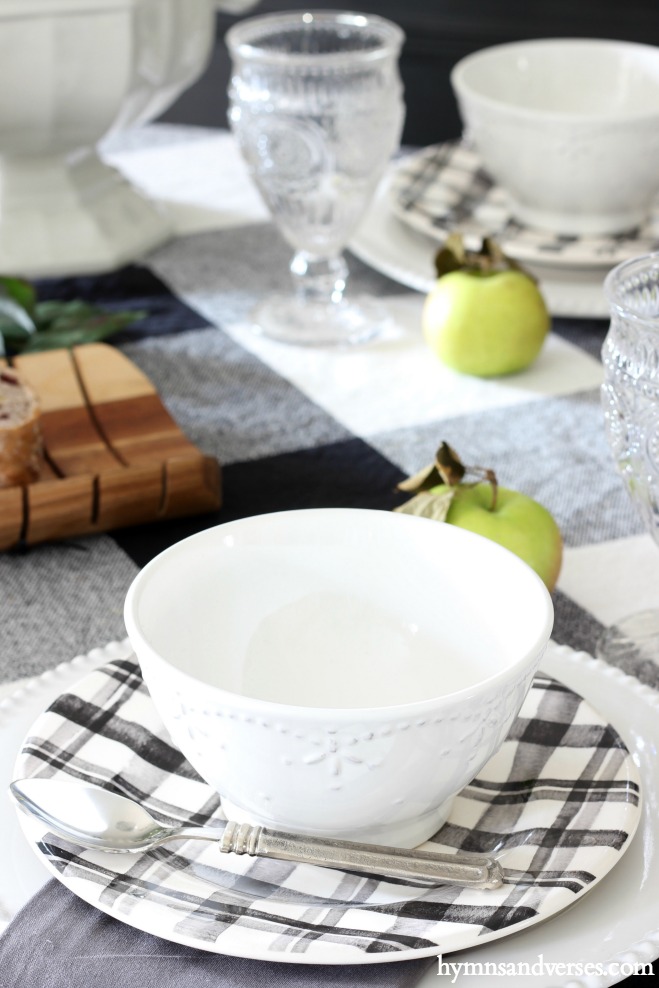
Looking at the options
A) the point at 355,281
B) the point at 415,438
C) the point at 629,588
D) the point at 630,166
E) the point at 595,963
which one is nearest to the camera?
the point at 595,963

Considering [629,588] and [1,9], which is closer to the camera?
[629,588]

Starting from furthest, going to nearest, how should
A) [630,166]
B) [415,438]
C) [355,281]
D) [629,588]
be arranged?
[355,281] < [630,166] < [415,438] < [629,588]

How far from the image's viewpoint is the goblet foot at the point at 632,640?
18.6 inches

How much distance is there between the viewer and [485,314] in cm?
73


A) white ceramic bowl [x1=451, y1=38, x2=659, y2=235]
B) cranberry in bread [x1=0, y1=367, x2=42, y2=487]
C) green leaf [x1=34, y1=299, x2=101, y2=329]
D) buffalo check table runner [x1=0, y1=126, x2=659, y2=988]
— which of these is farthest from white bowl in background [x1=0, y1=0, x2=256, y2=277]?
cranberry in bread [x1=0, y1=367, x2=42, y2=487]

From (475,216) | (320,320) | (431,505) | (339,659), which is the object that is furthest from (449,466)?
(475,216)

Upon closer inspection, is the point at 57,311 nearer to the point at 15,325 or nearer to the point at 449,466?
the point at 15,325

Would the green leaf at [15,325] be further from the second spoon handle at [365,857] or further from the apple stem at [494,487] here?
the second spoon handle at [365,857]

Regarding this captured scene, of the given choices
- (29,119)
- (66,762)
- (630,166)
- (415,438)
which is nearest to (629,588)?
(415,438)

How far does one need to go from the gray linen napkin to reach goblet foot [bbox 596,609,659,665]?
0.22 m

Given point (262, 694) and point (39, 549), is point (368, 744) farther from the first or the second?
point (39, 549)

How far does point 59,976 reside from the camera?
28 cm

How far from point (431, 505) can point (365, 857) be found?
0.71 feet

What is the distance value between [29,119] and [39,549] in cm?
47
